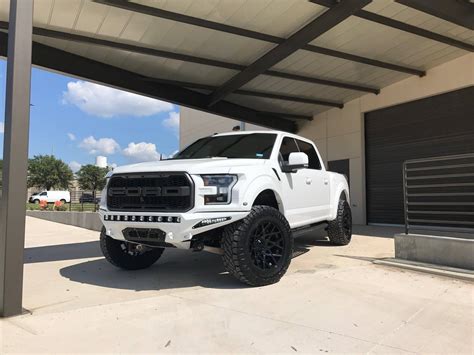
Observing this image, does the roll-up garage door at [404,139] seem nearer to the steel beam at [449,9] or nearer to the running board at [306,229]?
the steel beam at [449,9]

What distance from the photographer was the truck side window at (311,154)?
7617 mm

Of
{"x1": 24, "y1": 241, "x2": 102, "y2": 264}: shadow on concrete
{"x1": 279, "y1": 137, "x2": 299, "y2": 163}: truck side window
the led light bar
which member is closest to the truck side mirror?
{"x1": 279, "y1": 137, "x2": 299, "y2": 163}: truck side window

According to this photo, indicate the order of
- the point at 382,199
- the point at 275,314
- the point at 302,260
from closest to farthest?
the point at 275,314, the point at 302,260, the point at 382,199

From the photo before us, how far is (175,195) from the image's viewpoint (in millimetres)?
5031

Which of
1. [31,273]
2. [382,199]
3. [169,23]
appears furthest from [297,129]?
[31,273]

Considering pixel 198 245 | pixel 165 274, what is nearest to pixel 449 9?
pixel 198 245

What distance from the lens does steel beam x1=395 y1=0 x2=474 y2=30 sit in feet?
25.5

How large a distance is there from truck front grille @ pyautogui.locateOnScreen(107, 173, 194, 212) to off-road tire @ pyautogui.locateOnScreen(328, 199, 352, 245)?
14.2 ft

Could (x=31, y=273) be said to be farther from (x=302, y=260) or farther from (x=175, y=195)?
(x=302, y=260)

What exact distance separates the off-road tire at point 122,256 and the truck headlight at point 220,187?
82.2 inches

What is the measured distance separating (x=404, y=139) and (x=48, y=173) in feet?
215

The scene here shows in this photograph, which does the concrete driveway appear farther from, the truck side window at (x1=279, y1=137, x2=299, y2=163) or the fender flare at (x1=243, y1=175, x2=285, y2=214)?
the truck side window at (x1=279, y1=137, x2=299, y2=163)

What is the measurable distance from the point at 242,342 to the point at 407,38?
355 inches

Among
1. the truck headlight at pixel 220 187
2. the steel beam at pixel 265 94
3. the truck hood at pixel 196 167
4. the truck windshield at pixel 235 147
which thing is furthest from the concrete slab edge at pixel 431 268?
the steel beam at pixel 265 94
